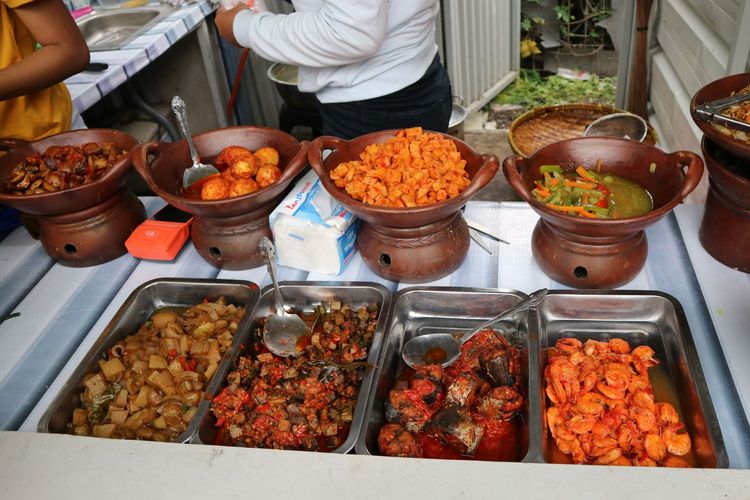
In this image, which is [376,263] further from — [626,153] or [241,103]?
[241,103]

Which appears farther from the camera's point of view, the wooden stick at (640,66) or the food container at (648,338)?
the wooden stick at (640,66)

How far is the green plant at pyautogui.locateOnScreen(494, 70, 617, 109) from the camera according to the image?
5.66 metres

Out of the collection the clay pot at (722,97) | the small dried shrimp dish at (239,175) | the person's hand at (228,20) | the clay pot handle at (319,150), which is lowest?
the small dried shrimp dish at (239,175)

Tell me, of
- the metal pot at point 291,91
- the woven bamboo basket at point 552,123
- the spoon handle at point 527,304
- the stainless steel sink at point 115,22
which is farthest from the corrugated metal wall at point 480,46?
the spoon handle at point 527,304

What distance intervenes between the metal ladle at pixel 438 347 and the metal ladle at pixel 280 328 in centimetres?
30

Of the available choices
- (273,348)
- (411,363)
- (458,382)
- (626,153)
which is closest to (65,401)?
(273,348)

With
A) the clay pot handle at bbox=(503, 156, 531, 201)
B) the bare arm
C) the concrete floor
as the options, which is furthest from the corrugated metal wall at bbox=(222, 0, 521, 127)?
the clay pot handle at bbox=(503, 156, 531, 201)

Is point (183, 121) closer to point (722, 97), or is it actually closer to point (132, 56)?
point (722, 97)

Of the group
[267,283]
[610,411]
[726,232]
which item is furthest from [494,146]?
[610,411]

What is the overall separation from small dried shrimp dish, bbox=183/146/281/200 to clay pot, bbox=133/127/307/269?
47mm

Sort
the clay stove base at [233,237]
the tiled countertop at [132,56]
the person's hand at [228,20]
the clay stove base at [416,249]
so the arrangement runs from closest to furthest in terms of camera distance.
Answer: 1. the clay stove base at [416,249]
2. the clay stove base at [233,237]
3. the person's hand at [228,20]
4. the tiled countertop at [132,56]

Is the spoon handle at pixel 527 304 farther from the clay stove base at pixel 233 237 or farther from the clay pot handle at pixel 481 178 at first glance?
the clay stove base at pixel 233 237

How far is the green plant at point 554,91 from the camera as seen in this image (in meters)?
5.66

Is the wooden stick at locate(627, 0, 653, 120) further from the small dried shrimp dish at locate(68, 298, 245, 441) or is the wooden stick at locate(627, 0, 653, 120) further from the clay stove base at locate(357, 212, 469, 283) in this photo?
the small dried shrimp dish at locate(68, 298, 245, 441)
